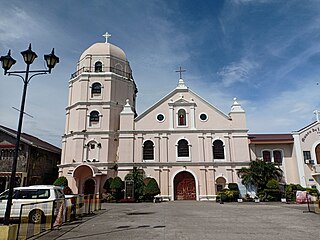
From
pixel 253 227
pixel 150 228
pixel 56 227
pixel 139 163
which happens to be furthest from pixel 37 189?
pixel 139 163

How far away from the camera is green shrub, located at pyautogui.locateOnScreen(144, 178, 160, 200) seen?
2500 cm

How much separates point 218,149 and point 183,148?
364cm

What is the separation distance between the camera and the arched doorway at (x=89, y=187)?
90.2 ft

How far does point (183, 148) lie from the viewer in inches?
1113

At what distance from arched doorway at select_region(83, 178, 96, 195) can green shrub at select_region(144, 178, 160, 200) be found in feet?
19.2

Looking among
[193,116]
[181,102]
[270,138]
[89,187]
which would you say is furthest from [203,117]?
[89,187]

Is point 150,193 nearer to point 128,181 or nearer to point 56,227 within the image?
point 128,181

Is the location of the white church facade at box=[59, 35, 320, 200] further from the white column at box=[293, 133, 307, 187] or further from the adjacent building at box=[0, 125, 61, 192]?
the adjacent building at box=[0, 125, 61, 192]

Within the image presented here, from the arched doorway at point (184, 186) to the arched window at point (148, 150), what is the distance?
3387 millimetres

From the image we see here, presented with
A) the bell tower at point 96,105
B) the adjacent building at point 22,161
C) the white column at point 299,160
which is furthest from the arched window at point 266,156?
the adjacent building at point 22,161

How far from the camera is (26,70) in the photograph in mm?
9055

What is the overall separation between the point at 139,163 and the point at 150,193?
361cm

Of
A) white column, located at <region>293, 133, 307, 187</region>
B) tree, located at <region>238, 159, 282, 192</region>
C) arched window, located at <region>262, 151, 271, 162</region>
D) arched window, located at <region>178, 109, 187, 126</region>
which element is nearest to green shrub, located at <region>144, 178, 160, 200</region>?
arched window, located at <region>178, 109, 187, 126</region>

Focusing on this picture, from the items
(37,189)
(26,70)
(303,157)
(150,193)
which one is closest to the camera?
(26,70)
